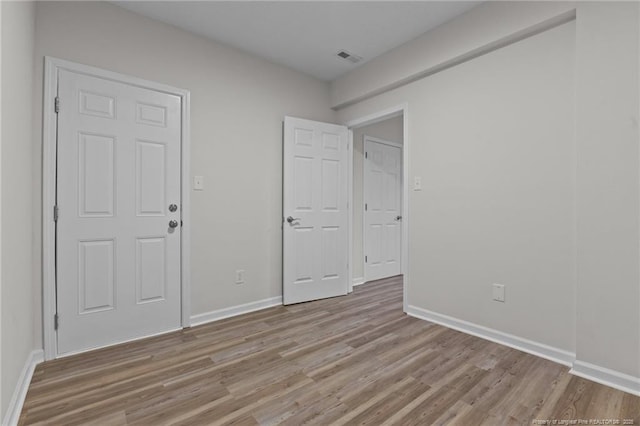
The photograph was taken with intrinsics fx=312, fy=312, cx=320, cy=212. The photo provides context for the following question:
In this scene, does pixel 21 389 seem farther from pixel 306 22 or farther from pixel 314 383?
pixel 306 22

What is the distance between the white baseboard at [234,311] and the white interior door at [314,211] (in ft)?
0.50

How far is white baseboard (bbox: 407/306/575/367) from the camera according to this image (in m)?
2.10

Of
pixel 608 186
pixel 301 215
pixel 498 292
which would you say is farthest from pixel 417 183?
pixel 608 186

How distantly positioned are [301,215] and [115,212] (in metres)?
1.74

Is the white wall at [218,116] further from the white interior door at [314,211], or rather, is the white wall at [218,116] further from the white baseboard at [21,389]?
the white baseboard at [21,389]

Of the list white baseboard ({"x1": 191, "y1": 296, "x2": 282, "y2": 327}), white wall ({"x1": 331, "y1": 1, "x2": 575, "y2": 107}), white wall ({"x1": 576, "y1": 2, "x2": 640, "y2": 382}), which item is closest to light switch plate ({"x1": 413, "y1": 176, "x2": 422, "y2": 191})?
white wall ({"x1": 331, "y1": 1, "x2": 575, "y2": 107})

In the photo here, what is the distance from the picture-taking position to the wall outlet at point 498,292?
7.91 ft

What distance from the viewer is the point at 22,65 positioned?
1726 mm

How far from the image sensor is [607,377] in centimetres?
183

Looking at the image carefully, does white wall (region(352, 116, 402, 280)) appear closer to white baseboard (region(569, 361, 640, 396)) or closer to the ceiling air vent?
the ceiling air vent

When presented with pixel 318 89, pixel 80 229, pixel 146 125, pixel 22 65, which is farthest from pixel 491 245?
pixel 22 65

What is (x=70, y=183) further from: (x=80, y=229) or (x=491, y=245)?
(x=491, y=245)

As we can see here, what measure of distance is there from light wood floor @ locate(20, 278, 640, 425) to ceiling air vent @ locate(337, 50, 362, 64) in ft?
8.79

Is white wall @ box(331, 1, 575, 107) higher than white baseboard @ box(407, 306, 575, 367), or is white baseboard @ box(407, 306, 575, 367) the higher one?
white wall @ box(331, 1, 575, 107)
